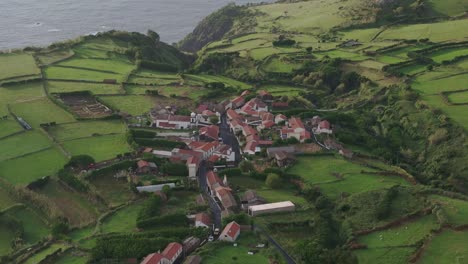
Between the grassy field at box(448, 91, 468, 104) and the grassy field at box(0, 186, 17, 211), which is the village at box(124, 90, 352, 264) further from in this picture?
the grassy field at box(448, 91, 468, 104)

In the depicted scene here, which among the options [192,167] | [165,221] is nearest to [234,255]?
[165,221]

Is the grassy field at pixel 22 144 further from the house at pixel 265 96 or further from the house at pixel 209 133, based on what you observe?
the house at pixel 265 96

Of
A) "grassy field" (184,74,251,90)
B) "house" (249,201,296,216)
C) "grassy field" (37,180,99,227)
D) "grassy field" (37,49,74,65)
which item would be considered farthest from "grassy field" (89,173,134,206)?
"grassy field" (37,49,74,65)

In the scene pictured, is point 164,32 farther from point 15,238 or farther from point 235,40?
point 15,238

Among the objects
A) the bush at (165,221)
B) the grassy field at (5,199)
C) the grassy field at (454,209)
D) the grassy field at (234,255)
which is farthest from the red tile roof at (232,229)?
the grassy field at (5,199)

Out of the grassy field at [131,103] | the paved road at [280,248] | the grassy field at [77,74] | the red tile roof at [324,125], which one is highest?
the grassy field at [77,74]

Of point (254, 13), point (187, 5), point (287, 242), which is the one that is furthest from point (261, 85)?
point (187, 5)
